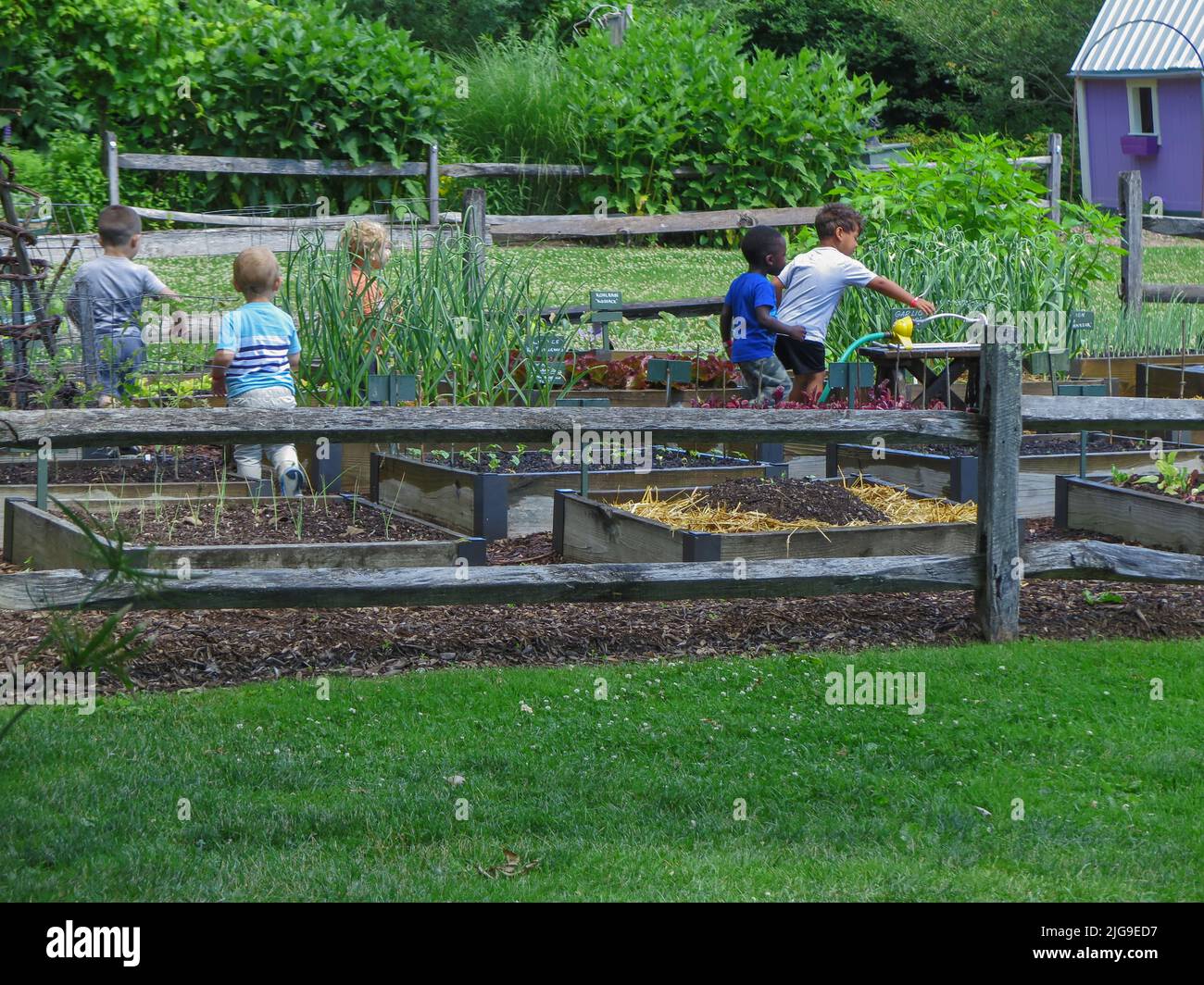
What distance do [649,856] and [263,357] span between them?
156 inches

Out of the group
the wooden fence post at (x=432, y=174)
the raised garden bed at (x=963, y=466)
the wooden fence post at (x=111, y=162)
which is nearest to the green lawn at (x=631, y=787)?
the raised garden bed at (x=963, y=466)

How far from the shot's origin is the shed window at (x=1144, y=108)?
87.1 ft

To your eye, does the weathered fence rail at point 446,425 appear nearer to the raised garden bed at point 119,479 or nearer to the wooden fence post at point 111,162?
the raised garden bed at point 119,479

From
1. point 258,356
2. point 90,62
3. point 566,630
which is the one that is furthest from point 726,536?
point 90,62

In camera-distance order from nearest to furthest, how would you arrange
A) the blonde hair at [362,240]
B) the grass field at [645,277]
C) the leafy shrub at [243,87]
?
the blonde hair at [362,240]
the grass field at [645,277]
the leafy shrub at [243,87]

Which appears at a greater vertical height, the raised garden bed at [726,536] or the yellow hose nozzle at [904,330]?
the yellow hose nozzle at [904,330]

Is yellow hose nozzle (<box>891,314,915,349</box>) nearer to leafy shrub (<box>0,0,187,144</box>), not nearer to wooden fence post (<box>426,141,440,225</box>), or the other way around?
wooden fence post (<box>426,141,440,225</box>)

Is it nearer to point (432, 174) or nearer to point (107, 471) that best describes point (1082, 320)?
point (107, 471)

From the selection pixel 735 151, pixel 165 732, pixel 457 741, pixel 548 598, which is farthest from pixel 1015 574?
pixel 735 151

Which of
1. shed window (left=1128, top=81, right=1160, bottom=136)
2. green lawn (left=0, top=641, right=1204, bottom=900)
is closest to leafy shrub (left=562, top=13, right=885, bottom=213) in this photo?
shed window (left=1128, top=81, right=1160, bottom=136)

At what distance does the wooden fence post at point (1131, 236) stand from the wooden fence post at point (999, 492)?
26.6 ft
